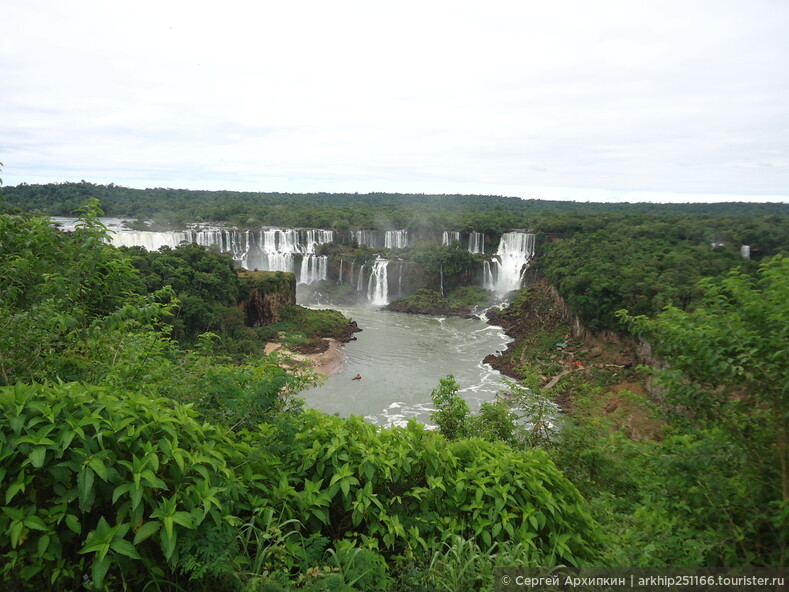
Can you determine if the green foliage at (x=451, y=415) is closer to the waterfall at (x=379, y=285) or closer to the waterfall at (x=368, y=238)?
the waterfall at (x=379, y=285)

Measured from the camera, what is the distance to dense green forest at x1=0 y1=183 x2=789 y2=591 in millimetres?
2676

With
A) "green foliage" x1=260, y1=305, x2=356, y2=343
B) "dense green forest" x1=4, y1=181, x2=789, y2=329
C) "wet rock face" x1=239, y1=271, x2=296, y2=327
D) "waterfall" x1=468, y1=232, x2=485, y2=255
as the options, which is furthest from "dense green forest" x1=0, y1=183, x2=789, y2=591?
"waterfall" x1=468, y1=232, x2=485, y2=255

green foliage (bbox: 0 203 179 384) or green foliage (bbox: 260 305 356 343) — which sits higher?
green foliage (bbox: 0 203 179 384)

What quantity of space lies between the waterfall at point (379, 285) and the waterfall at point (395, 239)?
34.5 feet

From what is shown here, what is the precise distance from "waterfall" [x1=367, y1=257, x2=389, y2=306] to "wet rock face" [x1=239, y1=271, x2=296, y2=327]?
14.7 m

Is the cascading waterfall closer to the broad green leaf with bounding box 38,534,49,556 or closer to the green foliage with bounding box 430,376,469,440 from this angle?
the green foliage with bounding box 430,376,469,440

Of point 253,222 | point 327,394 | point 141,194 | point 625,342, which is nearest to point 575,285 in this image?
point 625,342

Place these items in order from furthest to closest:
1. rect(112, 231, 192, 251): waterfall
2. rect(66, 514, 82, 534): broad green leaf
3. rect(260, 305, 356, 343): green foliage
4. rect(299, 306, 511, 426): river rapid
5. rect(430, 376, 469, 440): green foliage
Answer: rect(112, 231, 192, 251): waterfall
rect(260, 305, 356, 343): green foliage
rect(299, 306, 511, 426): river rapid
rect(430, 376, 469, 440): green foliage
rect(66, 514, 82, 534): broad green leaf

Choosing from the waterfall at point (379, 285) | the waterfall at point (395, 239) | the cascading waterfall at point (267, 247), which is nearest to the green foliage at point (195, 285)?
the cascading waterfall at point (267, 247)

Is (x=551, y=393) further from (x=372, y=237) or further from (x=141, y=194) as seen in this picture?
(x=141, y=194)

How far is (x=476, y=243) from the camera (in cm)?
6050

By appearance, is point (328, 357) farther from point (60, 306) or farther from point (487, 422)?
point (60, 306)

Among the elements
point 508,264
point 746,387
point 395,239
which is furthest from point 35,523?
point 395,239

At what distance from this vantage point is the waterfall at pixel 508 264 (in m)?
54.3
